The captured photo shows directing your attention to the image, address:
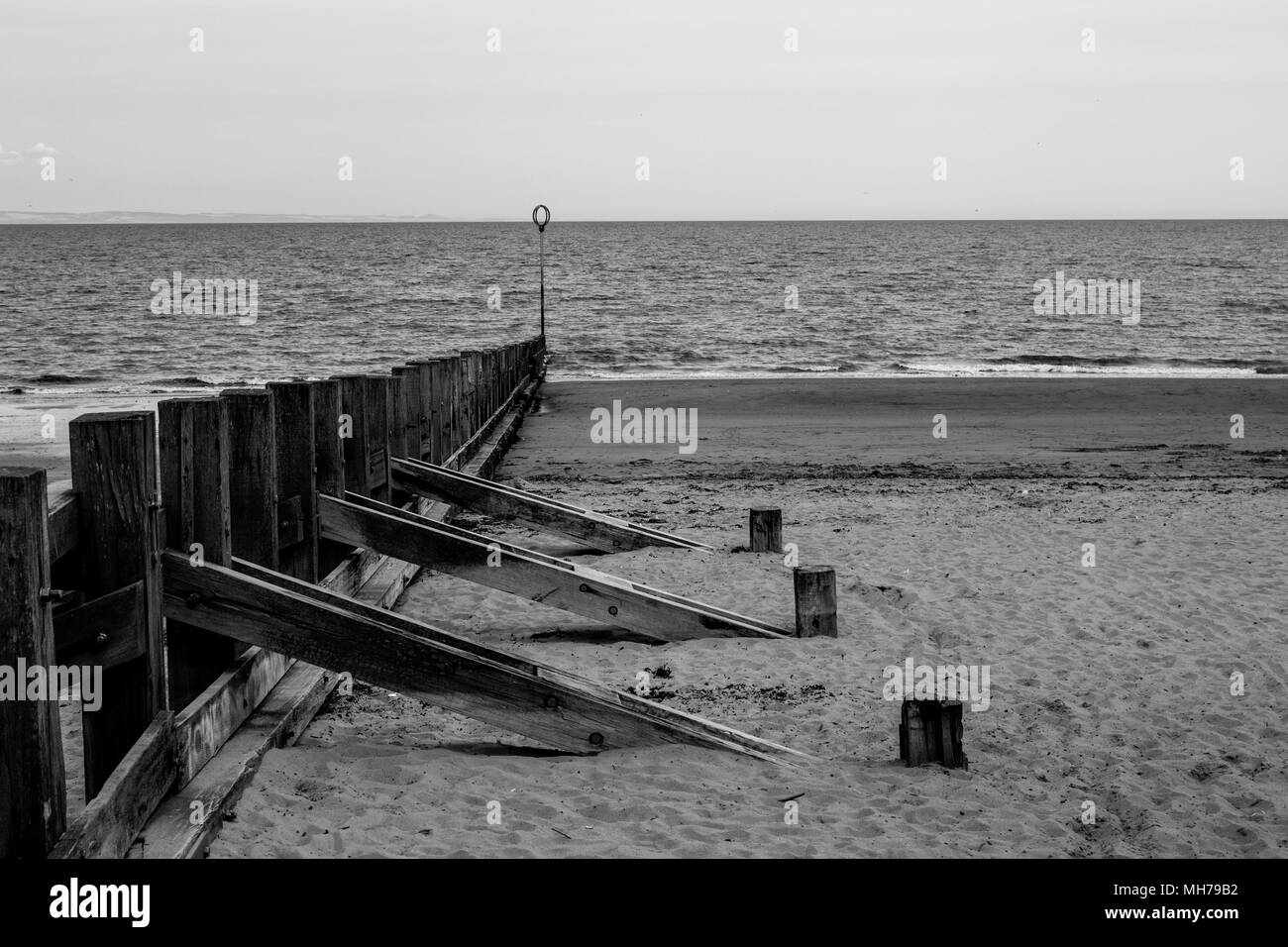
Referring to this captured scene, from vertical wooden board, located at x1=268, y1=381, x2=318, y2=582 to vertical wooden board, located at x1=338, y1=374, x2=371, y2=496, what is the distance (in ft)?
3.71

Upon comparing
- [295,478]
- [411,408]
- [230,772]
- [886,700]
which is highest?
[411,408]

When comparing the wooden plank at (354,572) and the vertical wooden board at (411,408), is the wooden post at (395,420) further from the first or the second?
the wooden plank at (354,572)

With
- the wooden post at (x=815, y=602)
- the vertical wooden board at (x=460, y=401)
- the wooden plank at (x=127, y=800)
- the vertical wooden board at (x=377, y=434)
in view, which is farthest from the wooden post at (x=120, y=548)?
the vertical wooden board at (x=460, y=401)

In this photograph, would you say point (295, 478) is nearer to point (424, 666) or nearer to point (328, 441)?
point (328, 441)

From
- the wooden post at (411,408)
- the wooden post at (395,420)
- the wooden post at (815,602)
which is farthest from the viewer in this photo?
the wooden post at (411,408)

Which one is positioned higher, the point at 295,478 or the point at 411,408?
the point at 411,408

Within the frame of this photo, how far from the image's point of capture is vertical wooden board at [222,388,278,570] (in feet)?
17.3

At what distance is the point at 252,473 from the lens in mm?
5379

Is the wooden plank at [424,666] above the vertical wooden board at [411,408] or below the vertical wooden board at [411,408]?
below

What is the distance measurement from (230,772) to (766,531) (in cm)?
560

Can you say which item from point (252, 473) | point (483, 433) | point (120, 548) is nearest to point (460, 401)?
point (483, 433)

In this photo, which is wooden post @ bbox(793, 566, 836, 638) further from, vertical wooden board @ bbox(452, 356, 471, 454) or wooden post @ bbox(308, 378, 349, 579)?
vertical wooden board @ bbox(452, 356, 471, 454)

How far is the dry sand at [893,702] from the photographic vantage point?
445cm

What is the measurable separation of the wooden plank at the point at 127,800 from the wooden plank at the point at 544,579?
2699 mm
